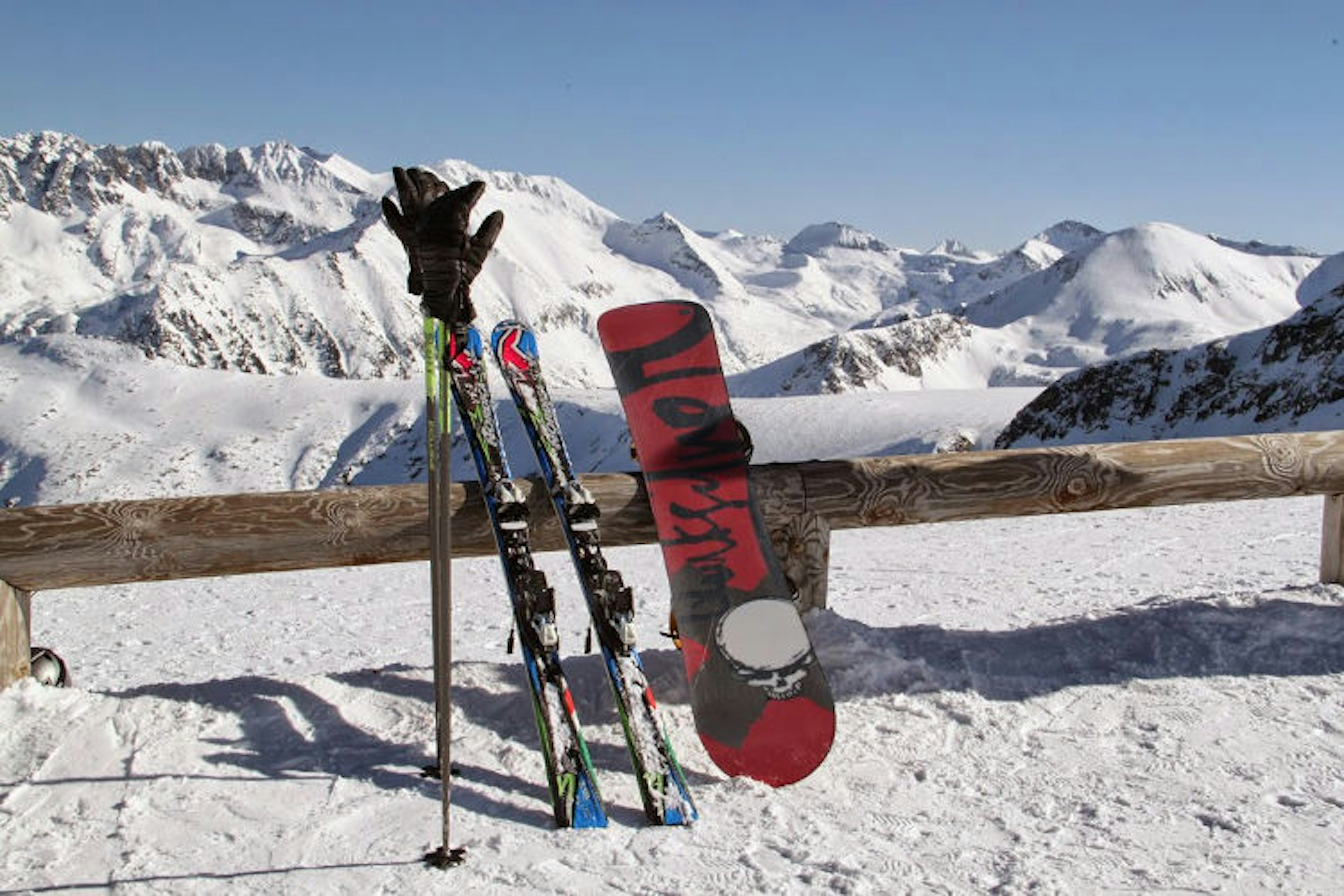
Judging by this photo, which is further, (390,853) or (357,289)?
(357,289)

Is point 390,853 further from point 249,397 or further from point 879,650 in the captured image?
point 249,397

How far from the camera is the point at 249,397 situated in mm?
85250

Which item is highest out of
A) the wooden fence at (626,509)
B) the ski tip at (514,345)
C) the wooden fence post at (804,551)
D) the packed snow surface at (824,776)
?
the ski tip at (514,345)

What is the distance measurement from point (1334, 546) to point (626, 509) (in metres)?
3.62

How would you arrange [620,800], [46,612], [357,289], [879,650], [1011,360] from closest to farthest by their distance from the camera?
[620,800]
[879,650]
[46,612]
[1011,360]
[357,289]

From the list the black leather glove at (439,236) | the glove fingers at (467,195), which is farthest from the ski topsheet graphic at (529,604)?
the glove fingers at (467,195)

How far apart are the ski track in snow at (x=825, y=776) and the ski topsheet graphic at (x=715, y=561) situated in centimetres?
16

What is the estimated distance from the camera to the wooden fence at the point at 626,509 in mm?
3457

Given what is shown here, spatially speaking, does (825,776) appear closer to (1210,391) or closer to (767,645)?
(767,645)

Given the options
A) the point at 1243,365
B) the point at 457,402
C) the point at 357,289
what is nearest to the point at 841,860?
the point at 457,402

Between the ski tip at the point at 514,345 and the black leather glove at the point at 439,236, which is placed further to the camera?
the ski tip at the point at 514,345

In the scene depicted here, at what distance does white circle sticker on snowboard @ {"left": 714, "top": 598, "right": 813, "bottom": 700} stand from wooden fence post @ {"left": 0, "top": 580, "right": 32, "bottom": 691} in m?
2.38

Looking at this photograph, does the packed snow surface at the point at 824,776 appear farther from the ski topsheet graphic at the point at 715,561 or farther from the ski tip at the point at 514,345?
the ski tip at the point at 514,345

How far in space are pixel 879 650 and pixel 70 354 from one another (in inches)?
3992
